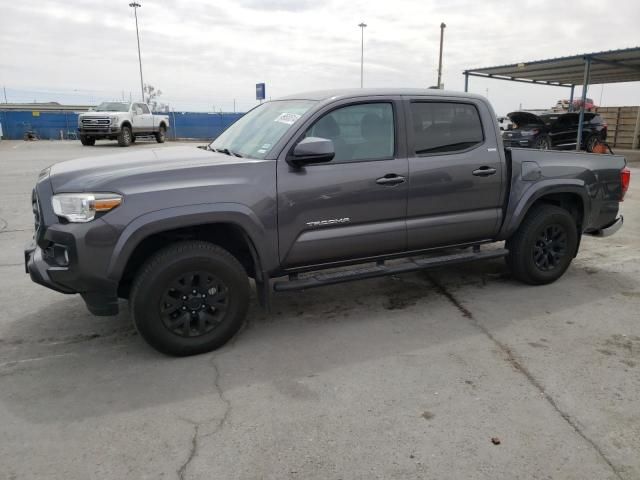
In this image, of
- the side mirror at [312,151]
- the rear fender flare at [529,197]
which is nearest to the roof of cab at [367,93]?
the side mirror at [312,151]

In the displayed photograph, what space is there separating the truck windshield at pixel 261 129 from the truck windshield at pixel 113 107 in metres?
20.1

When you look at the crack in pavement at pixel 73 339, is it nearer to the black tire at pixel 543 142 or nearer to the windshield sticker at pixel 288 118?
the windshield sticker at pixel 288 118

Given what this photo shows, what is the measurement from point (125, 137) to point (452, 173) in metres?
20.8

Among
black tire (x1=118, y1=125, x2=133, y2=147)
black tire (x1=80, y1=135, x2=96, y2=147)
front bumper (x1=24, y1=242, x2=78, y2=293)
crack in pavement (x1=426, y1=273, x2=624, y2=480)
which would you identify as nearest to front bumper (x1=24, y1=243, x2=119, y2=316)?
front bumper (x1=24, y1=242, x2=78, y2=293)

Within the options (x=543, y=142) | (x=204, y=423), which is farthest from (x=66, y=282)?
(x=543, y=142)

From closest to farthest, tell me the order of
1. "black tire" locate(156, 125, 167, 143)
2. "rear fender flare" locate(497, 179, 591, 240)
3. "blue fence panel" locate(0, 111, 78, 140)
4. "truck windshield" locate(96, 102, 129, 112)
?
"rear fender flare" locate(497, 179, 591, 240) → "truck windshield" locate(96, 102, 129, 112) → "black tire" locate(156, 125, 167, 143) → "blue fence panel" locate(0, 111, 78, 140)

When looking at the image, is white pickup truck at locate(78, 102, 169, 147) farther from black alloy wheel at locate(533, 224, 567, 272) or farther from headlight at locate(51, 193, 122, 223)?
black alloy wheel at locate(533, 224, 567, 272)

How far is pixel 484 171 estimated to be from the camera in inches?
176

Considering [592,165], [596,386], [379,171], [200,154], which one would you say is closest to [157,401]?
[200,154]

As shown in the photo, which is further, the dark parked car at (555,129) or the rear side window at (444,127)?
the dark parked car at (555,129)

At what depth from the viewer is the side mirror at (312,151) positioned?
11.7 feet

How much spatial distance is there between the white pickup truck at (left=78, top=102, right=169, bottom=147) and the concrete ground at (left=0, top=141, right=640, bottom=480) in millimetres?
18573

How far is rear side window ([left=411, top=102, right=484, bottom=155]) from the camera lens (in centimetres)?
427

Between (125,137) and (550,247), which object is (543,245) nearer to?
(550,247)
